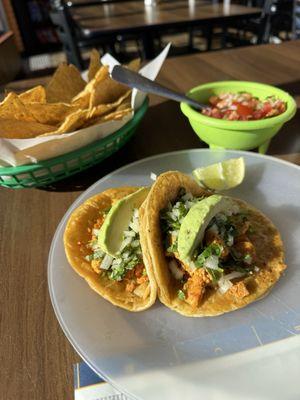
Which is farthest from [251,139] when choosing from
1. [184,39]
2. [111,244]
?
[184,39]

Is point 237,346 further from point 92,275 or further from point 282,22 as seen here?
point 282,22

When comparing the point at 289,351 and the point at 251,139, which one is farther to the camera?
the point at 251,139

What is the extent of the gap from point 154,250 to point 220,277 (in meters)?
0.20

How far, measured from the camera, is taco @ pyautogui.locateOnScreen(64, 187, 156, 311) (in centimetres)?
87

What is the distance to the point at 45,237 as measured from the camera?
1079 mm

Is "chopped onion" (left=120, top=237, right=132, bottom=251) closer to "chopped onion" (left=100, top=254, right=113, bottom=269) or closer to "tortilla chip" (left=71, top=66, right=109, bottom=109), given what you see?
"chopped onion" (left=100, top=254, right=113, bottom=269)

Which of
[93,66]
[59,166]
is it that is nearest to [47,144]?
[59,166]

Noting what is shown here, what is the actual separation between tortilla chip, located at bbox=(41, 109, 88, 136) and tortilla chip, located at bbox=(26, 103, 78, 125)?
6 centimetres

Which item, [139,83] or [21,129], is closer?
[21,129]

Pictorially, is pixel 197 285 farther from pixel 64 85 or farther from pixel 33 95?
pixel 64 85

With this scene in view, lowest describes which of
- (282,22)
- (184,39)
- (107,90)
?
(184,39)

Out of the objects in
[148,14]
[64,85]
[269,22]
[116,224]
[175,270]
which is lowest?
[269,22]

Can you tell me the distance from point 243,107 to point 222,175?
1.12 feet

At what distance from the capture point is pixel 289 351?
717mm
